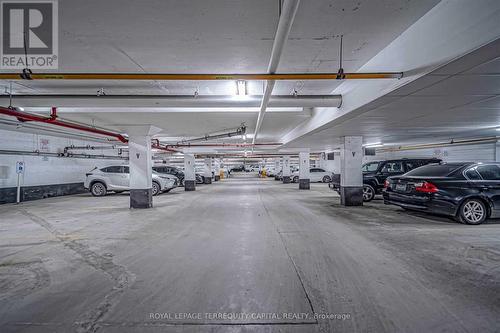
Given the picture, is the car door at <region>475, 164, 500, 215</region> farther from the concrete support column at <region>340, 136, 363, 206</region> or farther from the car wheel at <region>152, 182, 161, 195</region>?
the car wheel at <region>152, 182, 161, 195</region>

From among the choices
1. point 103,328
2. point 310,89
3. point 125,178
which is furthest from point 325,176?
Answer: point 103,328

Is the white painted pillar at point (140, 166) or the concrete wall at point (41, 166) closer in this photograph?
the white painted pillar at point (140, 166)

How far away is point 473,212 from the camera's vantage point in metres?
5.39

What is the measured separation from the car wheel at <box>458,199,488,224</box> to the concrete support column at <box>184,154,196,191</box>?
1337 cm

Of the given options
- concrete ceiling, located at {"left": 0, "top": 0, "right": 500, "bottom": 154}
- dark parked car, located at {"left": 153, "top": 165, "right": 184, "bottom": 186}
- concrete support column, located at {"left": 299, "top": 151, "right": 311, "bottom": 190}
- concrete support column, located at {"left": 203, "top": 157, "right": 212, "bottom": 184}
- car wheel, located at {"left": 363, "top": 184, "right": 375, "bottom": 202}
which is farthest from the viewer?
concrete support column, located at {"left": 203, "top": 157, "right": 212, "bottom": 184}

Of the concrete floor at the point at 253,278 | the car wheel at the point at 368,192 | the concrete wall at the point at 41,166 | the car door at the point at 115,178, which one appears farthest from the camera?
the car door at the point at 115,178

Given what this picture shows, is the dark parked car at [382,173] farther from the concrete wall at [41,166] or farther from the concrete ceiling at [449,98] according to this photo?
the concrete wall at [41,166]

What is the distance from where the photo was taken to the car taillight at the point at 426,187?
5480 mm

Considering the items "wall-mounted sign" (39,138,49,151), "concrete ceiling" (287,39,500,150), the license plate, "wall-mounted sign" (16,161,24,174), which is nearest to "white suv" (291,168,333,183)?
"concrete ceiling" (287,39,500,150)

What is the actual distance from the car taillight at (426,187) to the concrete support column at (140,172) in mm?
7963

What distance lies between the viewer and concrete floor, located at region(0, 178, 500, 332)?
2107 mm

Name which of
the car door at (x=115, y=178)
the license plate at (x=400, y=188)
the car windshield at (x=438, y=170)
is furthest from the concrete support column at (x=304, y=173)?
the car door at (x=115, y=178)

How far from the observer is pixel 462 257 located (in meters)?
3.48

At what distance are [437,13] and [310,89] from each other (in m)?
2.61
